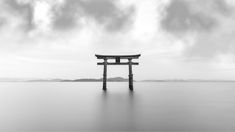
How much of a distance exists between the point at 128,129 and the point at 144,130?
2.02ft

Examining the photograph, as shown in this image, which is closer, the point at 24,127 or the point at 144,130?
the point at 144,130

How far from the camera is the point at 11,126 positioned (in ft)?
32.6

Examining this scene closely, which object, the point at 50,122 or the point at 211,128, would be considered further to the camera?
the point at 50,122

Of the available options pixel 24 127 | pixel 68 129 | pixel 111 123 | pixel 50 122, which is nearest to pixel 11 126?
pixel 24 127

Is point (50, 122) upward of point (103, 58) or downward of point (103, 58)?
downward

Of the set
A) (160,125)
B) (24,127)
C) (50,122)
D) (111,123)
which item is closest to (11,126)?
(24,127)

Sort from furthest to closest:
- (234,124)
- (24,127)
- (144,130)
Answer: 1. (234,124)
2. (24,127)
3. (144,130)

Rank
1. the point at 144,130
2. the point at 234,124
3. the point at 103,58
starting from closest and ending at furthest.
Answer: the point at 144,130, the point at 234,124, the point at 103,58

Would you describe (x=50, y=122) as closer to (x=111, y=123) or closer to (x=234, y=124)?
(x=111, y=123)

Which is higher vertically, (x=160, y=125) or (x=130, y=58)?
(x=130, y=58)

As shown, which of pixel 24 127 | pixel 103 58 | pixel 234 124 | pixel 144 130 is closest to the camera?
pixel 144 130

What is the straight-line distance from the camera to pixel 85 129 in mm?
9367

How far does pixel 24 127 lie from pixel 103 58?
15.5 metres

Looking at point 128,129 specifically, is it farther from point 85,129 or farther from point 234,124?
point 234,124
